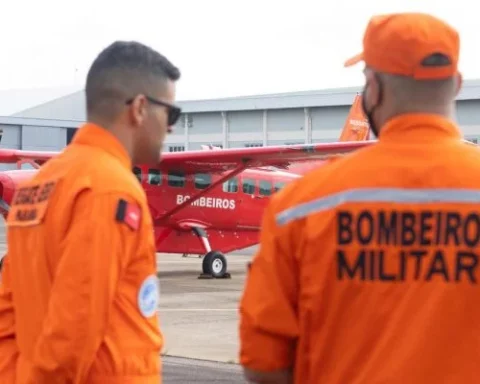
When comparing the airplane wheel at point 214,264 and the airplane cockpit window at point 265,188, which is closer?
the airplane wheel at point 214,264

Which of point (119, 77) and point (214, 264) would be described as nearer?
point (119, 77)

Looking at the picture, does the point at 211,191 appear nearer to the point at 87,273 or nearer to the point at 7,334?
the point at 7,334

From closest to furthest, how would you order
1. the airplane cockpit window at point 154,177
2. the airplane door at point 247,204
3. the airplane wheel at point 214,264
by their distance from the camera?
the airplane wheel at point 214,264 < the airplane cockpit window at point 154,177 < the airplane door at point 247,204

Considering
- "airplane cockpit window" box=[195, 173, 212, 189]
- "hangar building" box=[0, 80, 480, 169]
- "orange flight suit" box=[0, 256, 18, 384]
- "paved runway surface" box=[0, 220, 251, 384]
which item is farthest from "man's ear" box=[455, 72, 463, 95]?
"hangar building" box=[0, 80, 480, 169]

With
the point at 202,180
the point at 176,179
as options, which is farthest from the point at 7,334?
the point at 202,180

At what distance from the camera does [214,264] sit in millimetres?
25141

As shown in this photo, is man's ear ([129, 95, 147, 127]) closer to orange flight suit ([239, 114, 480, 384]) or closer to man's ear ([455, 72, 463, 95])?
orange flight suit ([239, 114, 480, 384])

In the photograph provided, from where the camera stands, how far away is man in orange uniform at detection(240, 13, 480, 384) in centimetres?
284

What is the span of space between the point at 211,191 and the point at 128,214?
2294 cm

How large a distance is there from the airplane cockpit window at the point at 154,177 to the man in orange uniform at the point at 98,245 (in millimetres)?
21497

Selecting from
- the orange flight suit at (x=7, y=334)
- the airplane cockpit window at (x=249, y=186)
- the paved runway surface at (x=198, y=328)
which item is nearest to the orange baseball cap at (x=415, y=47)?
the orange flight suit at (x=7, y=334)

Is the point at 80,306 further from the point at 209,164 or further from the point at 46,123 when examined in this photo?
the point at 46,123

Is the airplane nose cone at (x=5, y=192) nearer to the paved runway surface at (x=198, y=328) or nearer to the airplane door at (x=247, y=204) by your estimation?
the paved runway surface at (x=198, y=328)

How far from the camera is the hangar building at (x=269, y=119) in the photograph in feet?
197
